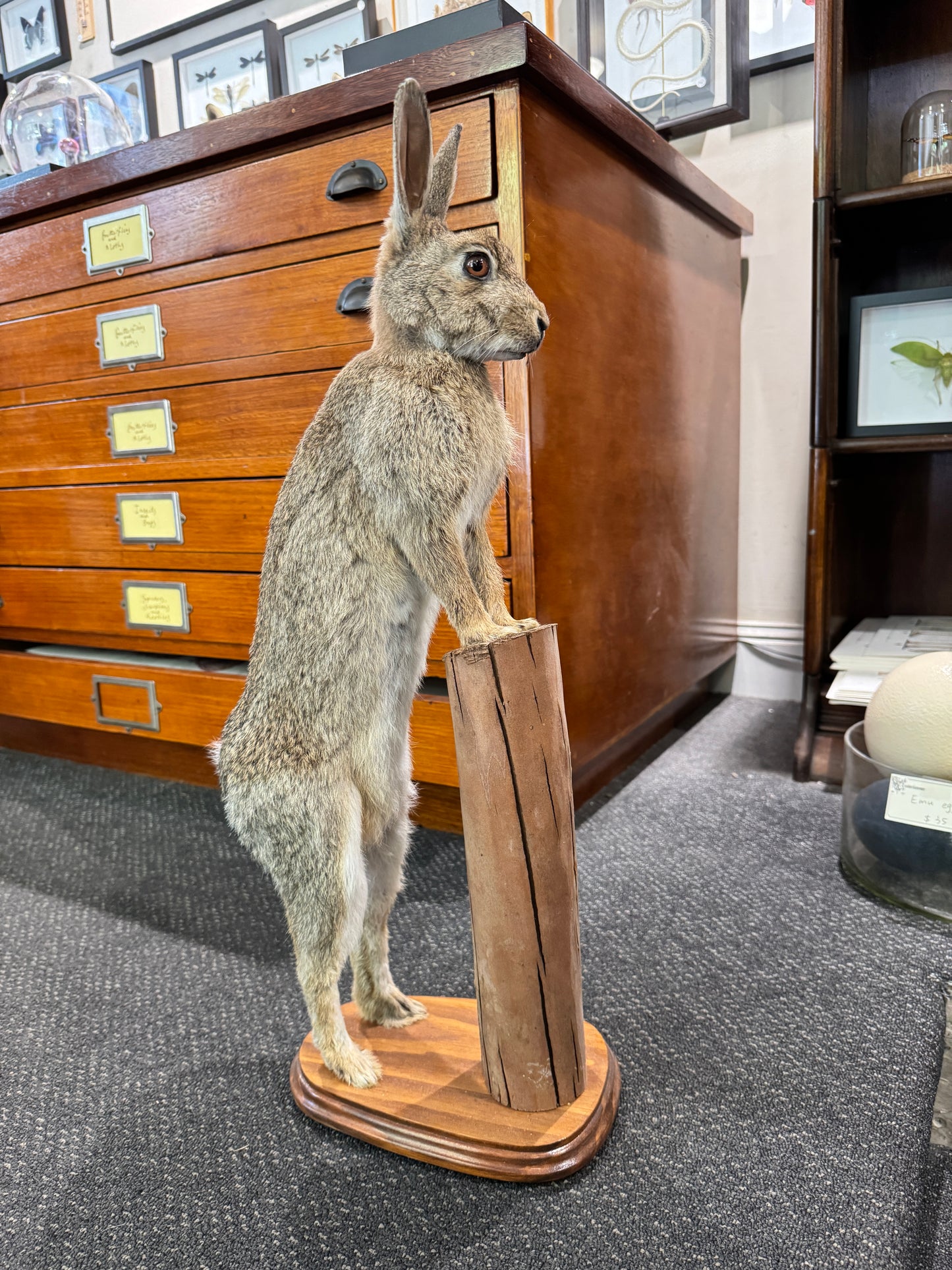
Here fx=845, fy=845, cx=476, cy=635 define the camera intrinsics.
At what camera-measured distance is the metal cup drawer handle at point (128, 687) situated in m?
1.31

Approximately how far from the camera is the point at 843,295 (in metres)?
1.33

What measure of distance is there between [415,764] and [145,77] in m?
2.01

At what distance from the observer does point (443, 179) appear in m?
0.57

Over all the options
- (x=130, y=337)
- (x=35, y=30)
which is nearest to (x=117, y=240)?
(x=130, y=337)

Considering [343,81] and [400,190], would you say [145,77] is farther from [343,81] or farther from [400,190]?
[400,190]

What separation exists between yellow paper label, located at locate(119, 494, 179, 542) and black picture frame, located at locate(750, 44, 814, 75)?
1.30 meters

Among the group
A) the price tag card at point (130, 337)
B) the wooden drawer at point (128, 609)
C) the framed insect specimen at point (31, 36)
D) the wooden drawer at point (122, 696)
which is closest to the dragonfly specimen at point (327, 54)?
the framed insect specimen at point (31, 36)

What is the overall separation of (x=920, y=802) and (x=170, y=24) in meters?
2.36

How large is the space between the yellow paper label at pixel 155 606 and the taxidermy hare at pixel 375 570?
0.59 metres

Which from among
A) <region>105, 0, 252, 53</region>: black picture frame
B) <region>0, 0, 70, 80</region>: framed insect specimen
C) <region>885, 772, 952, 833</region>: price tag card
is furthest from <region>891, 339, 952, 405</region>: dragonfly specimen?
A: <region>0, 0, 70, 80</region>: framed insect specimen

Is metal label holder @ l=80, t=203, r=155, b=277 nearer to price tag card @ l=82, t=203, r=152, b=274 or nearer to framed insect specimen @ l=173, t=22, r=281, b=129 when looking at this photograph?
price tag card @ l=82, t=203, r=152, b=274

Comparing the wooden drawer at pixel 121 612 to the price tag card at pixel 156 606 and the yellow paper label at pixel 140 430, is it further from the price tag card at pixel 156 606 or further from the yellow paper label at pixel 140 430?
the yellow paper label at pixel 140 430

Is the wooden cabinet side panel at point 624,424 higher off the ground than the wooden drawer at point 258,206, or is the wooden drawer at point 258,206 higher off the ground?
the wooden drawer at point 258,206

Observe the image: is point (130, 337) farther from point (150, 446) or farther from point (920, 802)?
point (920, 802)
